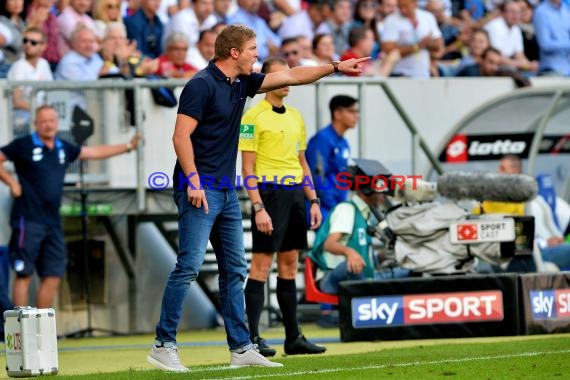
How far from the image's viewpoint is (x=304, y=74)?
9.62 meters

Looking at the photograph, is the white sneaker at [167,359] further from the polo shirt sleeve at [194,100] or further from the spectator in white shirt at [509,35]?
the spectator in white shirt at [509,35]

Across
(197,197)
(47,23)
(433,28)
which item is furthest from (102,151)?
(433,28)

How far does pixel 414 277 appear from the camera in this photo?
12492 mm

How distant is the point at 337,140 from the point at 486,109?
128 inches

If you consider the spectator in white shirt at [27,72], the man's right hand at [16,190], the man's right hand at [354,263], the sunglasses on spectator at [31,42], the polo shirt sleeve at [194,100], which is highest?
the sunglasses on spectator at [31,42]

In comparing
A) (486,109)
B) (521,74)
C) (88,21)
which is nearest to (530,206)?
(486,109)

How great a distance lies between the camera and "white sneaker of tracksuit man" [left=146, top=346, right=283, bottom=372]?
30.6 feet

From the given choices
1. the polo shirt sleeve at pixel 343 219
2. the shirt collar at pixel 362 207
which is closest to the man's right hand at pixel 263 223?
the polo shirt sleeve at pixel 343 219

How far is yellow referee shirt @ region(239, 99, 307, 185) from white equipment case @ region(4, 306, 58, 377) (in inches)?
93.6

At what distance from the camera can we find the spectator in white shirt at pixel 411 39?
18562mm

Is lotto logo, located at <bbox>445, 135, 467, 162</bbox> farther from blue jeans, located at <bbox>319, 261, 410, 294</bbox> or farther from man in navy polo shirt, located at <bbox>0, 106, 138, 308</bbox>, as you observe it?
man in navy polo shirt, located at <bbox>0, 106, 138, 308</bbox>

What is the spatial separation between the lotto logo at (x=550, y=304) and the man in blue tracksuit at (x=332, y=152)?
318 cm

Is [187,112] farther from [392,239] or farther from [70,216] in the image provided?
[70,216]

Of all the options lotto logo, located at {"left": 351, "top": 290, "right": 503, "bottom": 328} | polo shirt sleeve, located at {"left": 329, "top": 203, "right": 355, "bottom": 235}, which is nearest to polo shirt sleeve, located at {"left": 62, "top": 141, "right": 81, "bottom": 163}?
polo shirt sleeve, located at {"left": 329, "top": 203, "right": 355, "bottom": 235}
